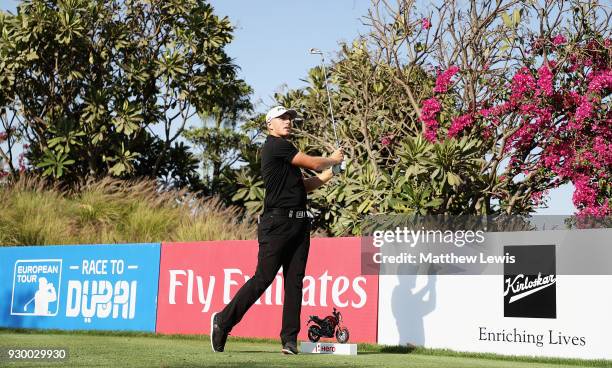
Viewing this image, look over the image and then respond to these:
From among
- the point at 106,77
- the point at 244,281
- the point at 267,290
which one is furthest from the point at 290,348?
the point at 106,77

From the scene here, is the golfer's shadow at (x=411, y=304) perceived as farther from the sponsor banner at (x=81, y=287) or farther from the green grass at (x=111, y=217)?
the green grass at (x=111, y=217)

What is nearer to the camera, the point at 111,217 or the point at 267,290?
the point at 267,290

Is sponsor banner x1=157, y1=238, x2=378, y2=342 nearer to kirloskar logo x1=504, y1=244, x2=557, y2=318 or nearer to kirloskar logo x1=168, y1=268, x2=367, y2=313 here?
kirloskar logo x1=168, y1=268, x2=367, y2=313

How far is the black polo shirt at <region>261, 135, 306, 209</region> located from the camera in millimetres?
6418

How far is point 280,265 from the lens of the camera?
6.44m

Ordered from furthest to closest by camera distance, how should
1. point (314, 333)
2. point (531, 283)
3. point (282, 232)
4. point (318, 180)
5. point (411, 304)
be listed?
point (411, 304), point (531, 283), point (314, 333), point (318, 180), point (282, 232)

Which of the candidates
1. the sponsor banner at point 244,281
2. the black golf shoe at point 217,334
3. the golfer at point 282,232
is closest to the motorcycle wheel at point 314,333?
the golfer at point 282,232

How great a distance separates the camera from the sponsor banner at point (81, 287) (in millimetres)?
11820

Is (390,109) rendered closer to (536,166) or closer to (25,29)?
(536,166)

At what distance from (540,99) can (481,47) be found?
1500mm

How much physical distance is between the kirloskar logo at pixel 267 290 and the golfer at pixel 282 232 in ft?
10.4

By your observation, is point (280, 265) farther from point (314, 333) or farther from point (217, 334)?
point (314, 333)

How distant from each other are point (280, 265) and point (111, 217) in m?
11.8

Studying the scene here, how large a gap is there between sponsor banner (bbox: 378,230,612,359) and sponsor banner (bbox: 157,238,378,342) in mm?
482
